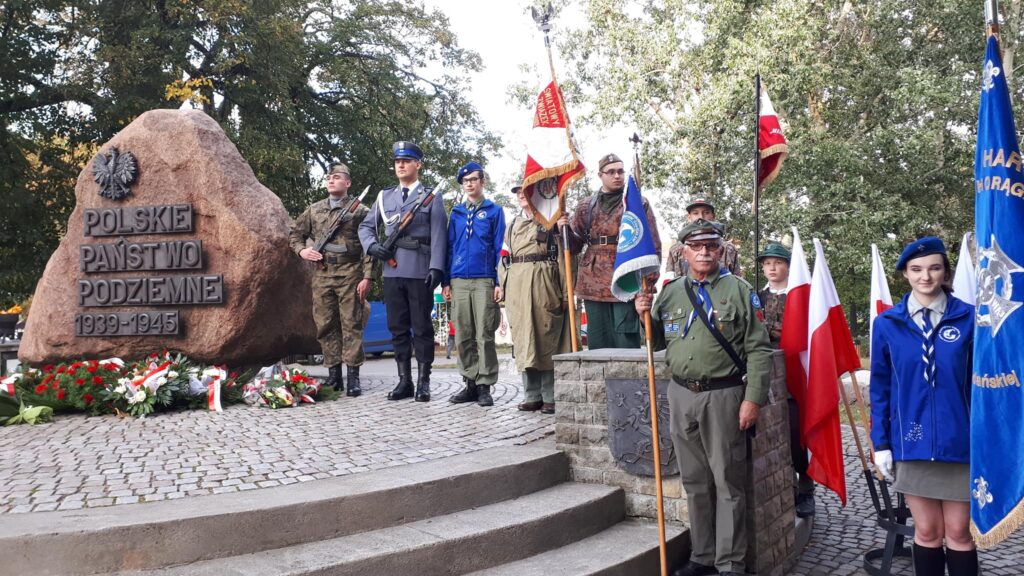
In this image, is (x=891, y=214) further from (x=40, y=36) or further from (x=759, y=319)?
(x=40, y=36)

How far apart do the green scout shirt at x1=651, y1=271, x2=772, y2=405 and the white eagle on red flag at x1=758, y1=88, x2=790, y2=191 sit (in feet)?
5.83

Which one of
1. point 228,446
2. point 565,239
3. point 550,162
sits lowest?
point 228,446

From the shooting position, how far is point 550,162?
18.0 feet

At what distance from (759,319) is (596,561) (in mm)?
1438

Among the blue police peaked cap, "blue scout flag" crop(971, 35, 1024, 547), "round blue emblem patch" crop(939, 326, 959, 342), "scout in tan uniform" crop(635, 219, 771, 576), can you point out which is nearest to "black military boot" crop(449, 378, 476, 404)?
the blue police peaked cap

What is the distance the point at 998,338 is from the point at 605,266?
2.71 m

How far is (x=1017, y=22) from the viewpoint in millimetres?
14945

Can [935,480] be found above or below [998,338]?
below

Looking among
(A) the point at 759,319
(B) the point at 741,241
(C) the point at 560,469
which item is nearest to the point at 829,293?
(A) the point at 759,319

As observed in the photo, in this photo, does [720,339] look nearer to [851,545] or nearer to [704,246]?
[704,246]

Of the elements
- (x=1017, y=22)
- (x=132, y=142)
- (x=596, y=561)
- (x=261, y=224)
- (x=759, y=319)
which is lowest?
(x=596, y=561)

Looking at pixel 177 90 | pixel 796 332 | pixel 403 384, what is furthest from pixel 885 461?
pixel 177 90

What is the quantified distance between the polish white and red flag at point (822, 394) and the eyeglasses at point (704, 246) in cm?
92

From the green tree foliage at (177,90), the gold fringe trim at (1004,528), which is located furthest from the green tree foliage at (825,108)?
the gold fringe trim at (1004,528)
